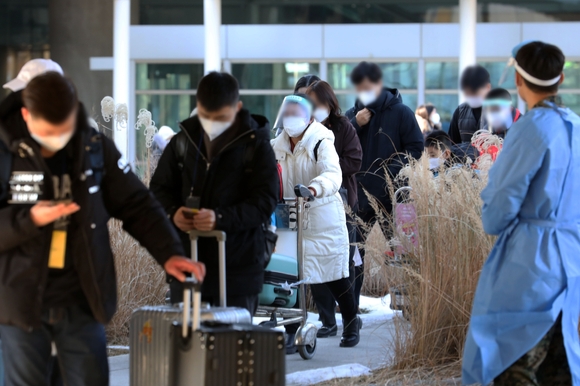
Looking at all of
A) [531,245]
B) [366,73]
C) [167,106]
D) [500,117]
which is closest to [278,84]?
[167,106]

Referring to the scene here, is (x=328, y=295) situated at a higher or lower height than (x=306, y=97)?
lower

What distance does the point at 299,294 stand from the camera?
6.13m

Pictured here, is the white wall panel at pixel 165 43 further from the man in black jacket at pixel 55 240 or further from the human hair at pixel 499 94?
the man in black jacket at pixel 55 240

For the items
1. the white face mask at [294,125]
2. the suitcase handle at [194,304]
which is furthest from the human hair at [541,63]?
the white face mask at [294,125]

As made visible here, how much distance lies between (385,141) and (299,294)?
1866mm

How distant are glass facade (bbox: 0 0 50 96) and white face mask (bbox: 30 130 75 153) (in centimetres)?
1976

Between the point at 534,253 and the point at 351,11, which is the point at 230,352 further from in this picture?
the point at 351,11

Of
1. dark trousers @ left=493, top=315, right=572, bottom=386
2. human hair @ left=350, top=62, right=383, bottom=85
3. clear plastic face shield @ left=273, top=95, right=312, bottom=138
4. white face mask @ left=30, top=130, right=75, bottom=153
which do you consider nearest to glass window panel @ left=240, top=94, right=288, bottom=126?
human hair @ left=350, top=62, right=383, bottom=85

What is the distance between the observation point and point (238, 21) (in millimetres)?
21031

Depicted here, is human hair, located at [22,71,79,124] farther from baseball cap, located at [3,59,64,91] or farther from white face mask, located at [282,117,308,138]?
white face mask, located at [282,117,308,138]

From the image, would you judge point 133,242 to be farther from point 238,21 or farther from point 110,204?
point 238,21

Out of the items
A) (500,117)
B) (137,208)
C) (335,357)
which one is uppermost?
(500,117)

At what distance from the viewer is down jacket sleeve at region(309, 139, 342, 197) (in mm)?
5754

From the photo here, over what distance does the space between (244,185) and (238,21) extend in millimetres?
17535
